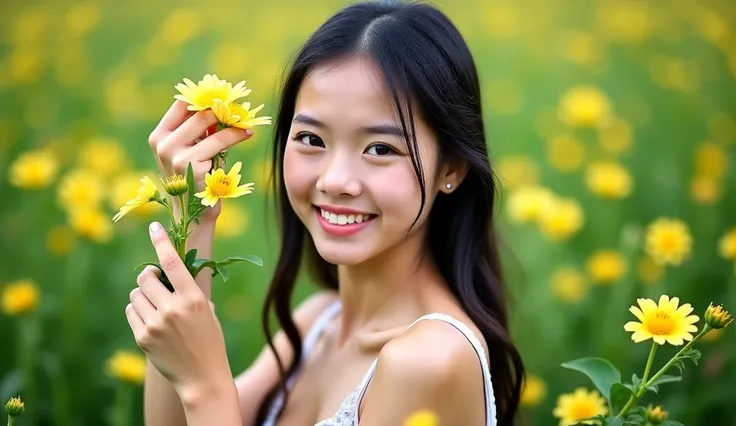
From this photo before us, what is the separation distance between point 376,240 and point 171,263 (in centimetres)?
37

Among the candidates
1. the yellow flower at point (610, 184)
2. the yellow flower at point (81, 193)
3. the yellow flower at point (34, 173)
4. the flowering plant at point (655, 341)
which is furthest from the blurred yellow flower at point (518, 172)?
the flowering plant at point (655, 341)

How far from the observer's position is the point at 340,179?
1563mm

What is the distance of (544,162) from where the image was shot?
385 cm

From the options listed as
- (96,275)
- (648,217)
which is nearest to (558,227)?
(648,217)

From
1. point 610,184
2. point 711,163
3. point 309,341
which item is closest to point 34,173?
point 309,341

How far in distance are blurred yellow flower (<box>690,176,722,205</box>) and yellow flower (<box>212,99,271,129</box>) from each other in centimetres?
203

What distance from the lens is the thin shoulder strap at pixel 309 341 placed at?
75.8 inches

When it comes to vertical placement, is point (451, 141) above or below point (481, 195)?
above

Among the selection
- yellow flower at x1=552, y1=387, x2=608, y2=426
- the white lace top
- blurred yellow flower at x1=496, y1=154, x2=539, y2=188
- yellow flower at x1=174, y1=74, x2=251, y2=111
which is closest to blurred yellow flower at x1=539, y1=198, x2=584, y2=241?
blurred yellow flower at x1=496, y1=154, x2=539, y2=188

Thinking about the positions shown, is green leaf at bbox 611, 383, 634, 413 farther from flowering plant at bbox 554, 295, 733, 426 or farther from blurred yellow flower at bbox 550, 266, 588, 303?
blurred yellow flower at bbox 550, 266, 588, 303

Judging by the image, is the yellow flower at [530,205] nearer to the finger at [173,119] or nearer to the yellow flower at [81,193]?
the yellow flower at [81,193]

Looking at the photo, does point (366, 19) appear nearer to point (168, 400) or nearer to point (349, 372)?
point (349, 372)

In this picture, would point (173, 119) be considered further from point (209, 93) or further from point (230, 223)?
point (230, 223)

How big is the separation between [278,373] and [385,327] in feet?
1.17
